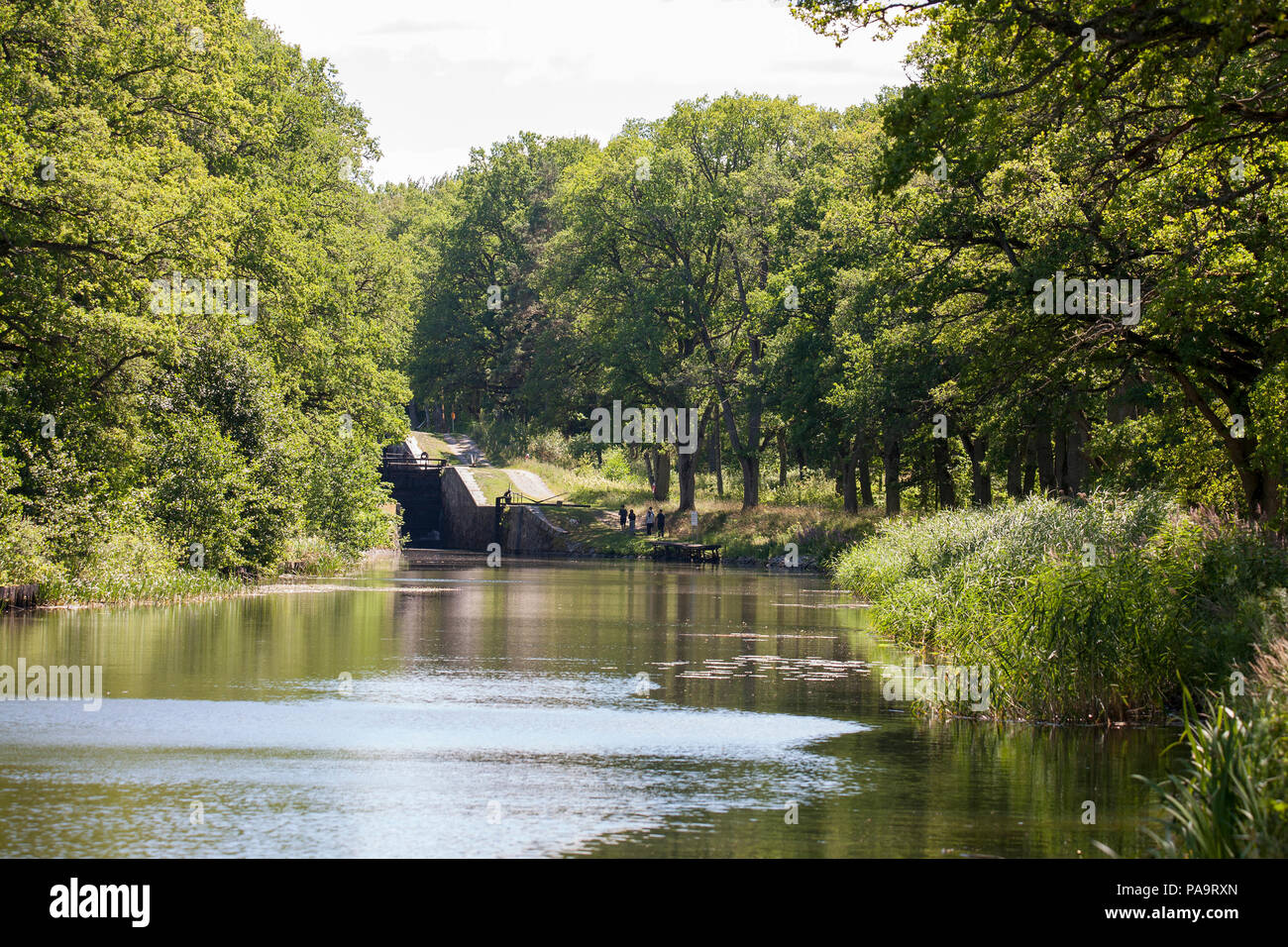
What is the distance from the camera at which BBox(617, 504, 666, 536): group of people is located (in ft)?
206

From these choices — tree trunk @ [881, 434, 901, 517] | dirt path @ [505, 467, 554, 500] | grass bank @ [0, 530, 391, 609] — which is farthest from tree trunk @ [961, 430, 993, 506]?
dirt path @ [505, 467, 554, 500]

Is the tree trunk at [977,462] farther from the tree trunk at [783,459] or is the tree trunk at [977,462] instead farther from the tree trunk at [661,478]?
the tree trunk at [661,478]

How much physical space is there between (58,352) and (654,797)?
63.9 ft

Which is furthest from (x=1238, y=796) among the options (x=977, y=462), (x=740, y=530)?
(x=740, y=530)

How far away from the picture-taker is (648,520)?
2507 inches

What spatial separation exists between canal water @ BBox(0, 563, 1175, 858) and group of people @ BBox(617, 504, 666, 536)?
38.7 meters

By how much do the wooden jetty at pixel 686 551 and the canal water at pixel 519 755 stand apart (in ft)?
104

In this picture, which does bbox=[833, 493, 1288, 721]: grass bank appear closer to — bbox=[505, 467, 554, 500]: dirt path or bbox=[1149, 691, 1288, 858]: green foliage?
bbox=[1149, 691, 1288, 858]: green foliage

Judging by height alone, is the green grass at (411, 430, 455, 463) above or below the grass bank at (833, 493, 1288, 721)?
above

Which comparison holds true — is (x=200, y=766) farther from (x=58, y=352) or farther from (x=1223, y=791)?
(x=58, y=352)

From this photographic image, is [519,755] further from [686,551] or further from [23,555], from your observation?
[686,551]

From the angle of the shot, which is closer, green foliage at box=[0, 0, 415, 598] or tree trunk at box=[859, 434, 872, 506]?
green foliage at box=[0, 0, 415, 598]

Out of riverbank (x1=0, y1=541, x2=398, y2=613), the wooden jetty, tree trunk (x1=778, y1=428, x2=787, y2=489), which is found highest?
tree trunk (x1=778, y1=428, x2=787, y2=489)

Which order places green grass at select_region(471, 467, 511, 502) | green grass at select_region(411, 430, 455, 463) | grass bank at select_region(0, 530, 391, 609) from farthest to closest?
green grass at select_region(411, 430, 455, 463) < green grass at select_region(471, 467, 511, 502) < grass bank at select_region(0, 530, 391, 609)
